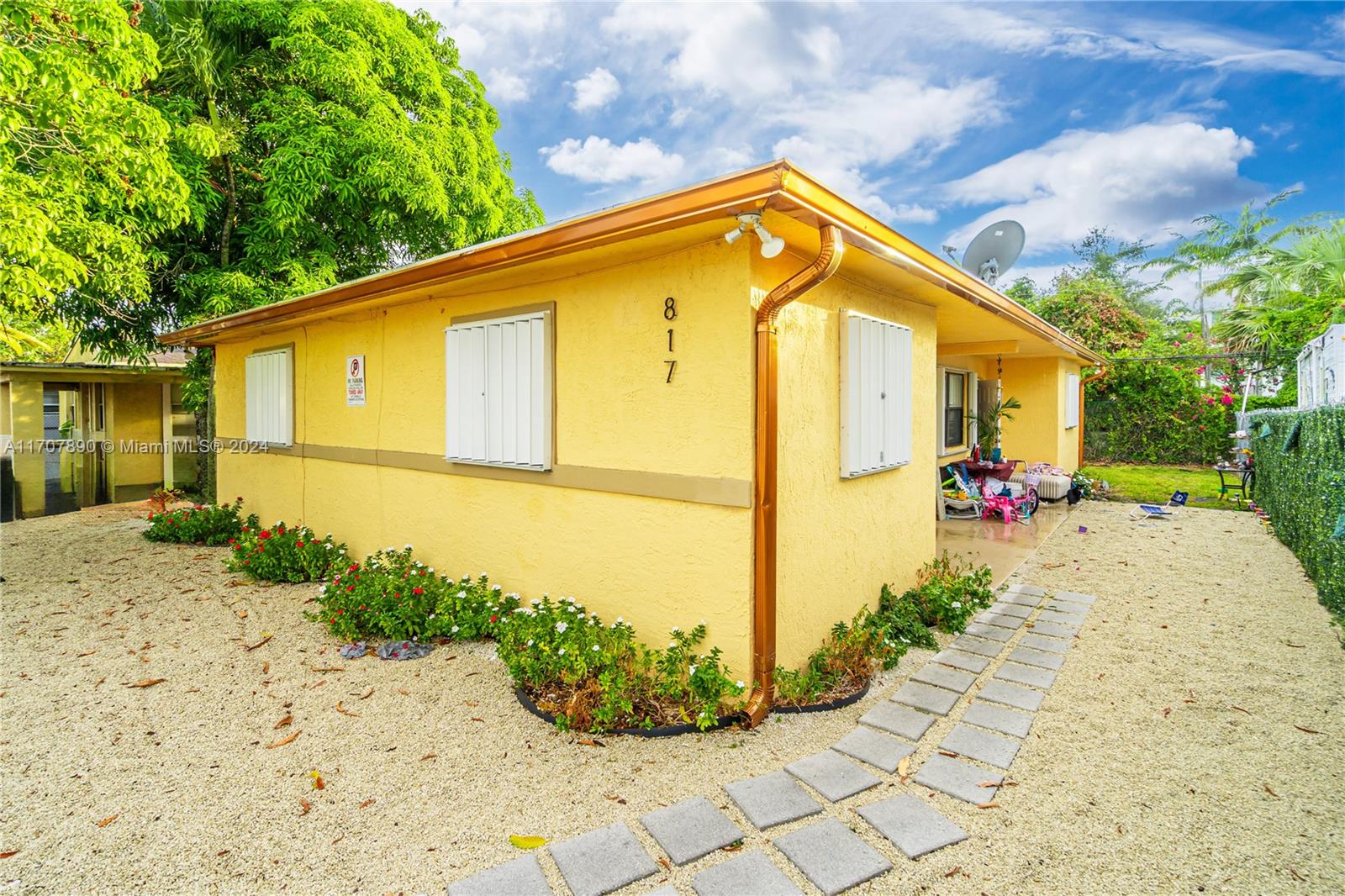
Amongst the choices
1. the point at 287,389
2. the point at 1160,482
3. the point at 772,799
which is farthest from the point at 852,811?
the point at 1160,482

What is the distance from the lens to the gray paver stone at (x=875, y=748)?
2719 mm

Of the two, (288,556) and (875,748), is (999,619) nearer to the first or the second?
(875,748)

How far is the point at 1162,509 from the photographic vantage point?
29.3 feet

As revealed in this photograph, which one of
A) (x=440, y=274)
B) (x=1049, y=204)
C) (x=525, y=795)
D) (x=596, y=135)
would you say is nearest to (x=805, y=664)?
(x=525, y=795)

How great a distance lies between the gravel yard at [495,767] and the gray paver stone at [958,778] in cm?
8

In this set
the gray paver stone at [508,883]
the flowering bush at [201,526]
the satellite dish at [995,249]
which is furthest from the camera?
the flowering bush at [201,526]

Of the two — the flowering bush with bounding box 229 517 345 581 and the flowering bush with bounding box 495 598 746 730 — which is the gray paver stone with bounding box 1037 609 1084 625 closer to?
the flowering bush with bounding box 495 598 746 730

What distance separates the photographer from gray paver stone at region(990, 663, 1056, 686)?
11.6 ft

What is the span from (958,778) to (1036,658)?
68.2 inches

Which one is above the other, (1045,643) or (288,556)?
(288,556)

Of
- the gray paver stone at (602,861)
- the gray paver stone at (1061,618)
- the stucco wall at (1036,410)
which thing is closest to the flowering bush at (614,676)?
the gray paver stone at (602,861)

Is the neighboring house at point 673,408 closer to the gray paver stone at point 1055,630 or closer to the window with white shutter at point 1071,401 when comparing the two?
the gray paver stone at point 1055,630

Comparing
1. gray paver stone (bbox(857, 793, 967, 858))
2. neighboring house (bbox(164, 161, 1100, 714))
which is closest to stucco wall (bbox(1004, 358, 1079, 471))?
neighboring house (bbox(164, 161, 1100, 714))

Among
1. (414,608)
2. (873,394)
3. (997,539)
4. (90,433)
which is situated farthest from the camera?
(90,433)
